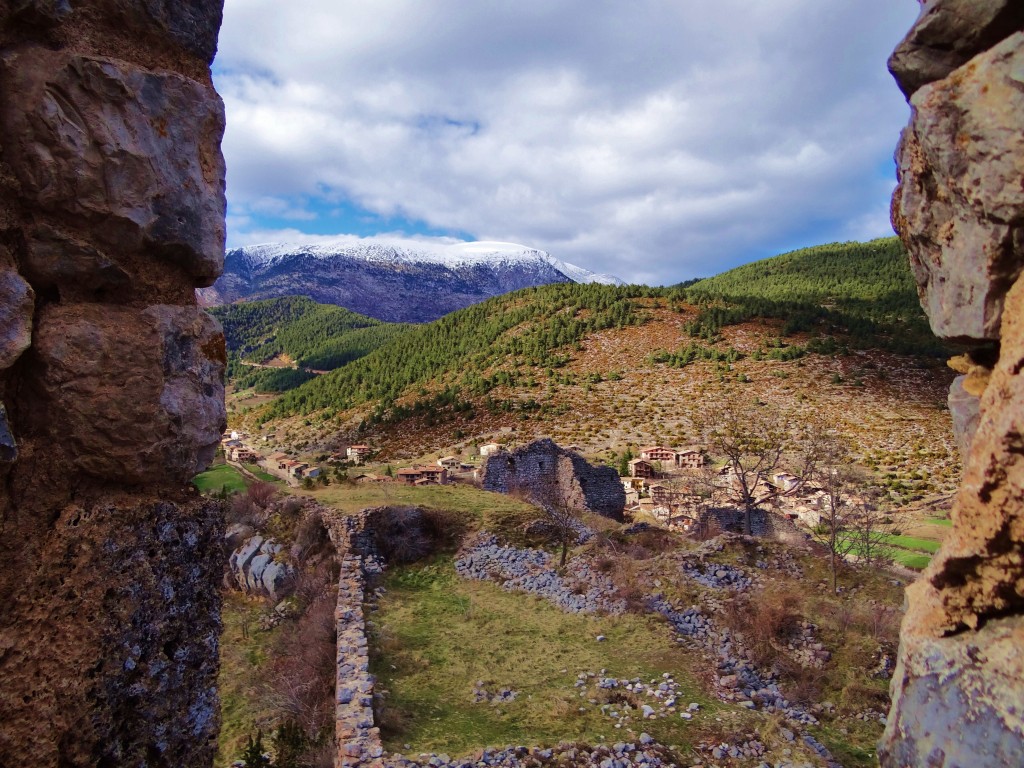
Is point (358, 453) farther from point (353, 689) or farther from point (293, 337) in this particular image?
point (293, 337)

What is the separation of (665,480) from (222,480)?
836 inches

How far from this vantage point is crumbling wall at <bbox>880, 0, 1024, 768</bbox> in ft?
7.29

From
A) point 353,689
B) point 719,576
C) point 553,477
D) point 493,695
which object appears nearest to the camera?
point 353,689

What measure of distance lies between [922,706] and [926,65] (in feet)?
10.1

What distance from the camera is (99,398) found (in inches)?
116

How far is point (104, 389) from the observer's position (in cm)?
297

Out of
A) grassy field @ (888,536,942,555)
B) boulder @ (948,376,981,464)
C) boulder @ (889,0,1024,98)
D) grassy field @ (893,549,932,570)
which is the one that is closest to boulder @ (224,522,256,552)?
boulder @ (948,376,981,464)

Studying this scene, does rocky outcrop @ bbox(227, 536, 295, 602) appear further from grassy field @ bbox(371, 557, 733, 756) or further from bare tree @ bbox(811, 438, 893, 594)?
bare tree @ bbox(811, 438, 893, 594)

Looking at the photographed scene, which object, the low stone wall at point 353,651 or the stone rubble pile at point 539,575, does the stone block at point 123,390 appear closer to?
the low stone wall at point 353,651

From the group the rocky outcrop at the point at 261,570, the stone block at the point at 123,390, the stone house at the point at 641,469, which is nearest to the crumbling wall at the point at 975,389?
the stone block at the point at 123,390

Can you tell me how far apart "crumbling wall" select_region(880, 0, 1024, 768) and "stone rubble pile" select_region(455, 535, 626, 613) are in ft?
33.7

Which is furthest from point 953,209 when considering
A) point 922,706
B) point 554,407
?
point 554,407

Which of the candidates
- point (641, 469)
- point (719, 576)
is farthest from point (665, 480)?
point (719, 576)

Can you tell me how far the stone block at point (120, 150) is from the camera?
9.14ft
